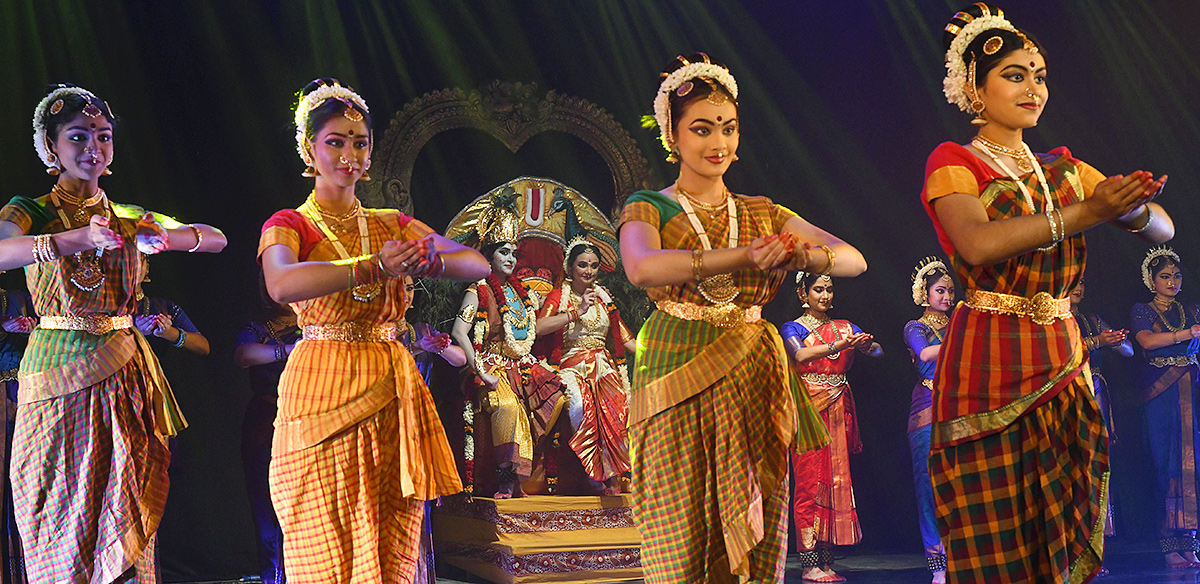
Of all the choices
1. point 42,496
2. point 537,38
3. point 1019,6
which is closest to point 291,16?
point 537,38

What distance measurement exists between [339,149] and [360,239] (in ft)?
0.87

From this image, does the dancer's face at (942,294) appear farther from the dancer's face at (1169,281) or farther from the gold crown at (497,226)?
the gold crown at (497,226)

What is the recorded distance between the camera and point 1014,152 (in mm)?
2734

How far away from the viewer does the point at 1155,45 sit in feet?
23.6

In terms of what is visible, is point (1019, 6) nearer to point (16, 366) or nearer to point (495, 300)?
point (495, 300)

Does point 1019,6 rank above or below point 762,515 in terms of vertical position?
above

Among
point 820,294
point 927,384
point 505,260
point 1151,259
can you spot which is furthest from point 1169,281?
point 505,260

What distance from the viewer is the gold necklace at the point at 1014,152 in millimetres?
2713

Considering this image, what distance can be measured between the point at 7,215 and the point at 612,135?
390 cm

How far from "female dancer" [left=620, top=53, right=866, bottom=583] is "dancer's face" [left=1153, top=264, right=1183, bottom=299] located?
491cm

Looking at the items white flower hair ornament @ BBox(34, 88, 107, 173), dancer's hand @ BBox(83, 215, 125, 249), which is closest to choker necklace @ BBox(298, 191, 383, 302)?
dancer's hand @ BBox(83, 215, 125, 249)

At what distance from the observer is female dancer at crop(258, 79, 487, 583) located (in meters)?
2.78

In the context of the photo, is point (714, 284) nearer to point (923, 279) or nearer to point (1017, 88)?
point (1017, 88)

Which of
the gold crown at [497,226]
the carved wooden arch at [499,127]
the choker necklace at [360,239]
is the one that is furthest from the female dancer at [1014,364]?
the carved wooden arch at [499,127]
